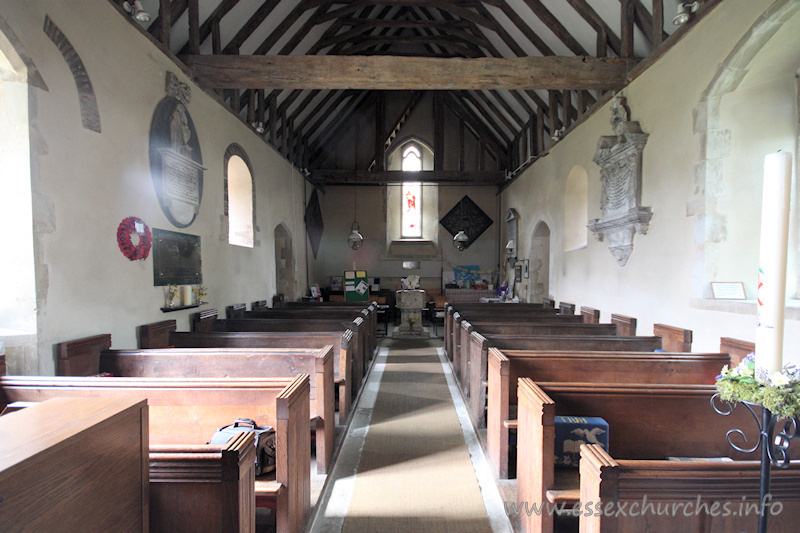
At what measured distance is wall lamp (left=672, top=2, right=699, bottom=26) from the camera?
10.5 ft

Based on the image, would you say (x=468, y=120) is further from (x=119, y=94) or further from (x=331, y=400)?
(x=331, y=400)

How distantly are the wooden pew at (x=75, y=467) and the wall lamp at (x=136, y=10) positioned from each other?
3.40 m

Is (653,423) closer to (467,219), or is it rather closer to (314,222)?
(314,222)

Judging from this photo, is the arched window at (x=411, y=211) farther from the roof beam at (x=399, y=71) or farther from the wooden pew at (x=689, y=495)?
the wooden pew at (x=689, y=495)

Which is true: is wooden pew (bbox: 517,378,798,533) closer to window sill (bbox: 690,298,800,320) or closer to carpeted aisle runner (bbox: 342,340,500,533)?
carpeted aisle runner (bbox: 342,340,500,533)

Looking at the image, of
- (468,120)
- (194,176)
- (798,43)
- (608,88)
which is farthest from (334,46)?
(798,43)

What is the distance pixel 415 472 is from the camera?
263 cm

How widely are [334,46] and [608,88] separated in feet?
16.8

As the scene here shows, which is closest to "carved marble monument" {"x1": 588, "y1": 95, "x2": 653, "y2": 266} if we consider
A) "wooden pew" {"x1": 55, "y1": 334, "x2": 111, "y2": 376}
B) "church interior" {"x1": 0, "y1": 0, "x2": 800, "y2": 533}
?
"church interior" {"x1": 0, "y1": 0, "x2": 800, "y2": 533}

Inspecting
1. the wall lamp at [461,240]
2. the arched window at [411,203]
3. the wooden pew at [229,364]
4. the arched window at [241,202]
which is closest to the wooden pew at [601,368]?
the wooden pew at [229,364]

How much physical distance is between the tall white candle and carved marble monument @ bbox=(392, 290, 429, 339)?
269 inches

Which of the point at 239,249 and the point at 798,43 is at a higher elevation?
the point at 798,43

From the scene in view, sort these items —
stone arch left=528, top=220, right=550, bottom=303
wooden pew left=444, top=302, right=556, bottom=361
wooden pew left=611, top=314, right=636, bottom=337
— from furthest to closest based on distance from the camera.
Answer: stone arch left=528, top=220, right=550, bottom=303, wooden pew left=444, top=302, right=556, bottom=361, wooden pew left=611, top=314, right=636, bottom=337

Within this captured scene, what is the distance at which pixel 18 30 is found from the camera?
90.5 inches
